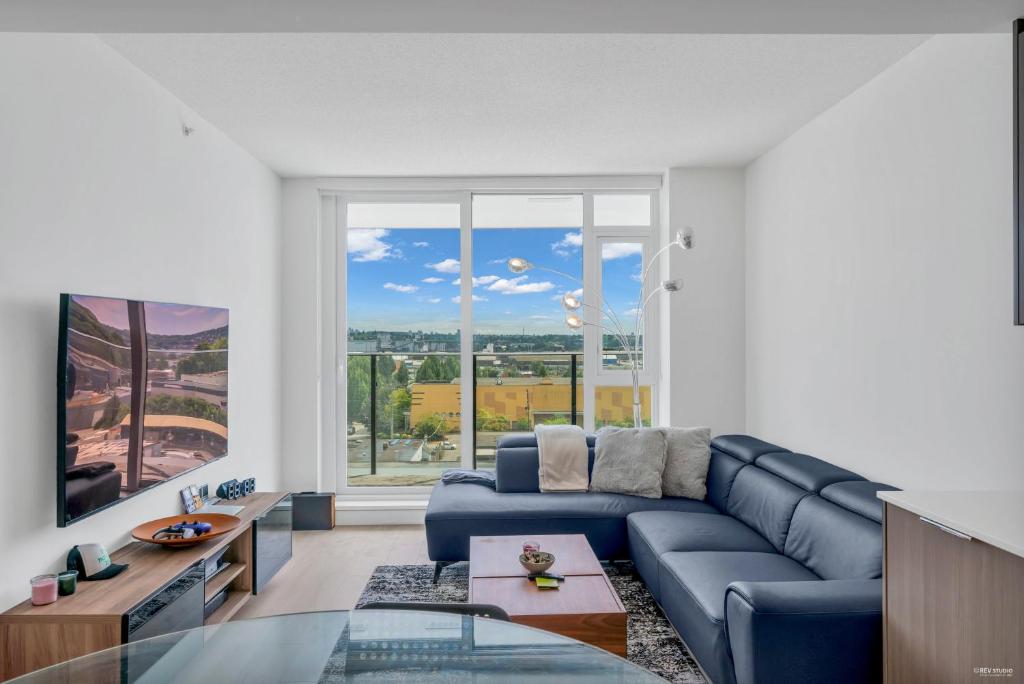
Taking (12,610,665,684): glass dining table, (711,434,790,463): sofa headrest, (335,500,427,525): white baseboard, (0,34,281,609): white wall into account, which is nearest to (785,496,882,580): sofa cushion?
(711,434,790,463): sofa headrest

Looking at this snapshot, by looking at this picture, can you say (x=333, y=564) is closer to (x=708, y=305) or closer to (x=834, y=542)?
(x=834, y=542)

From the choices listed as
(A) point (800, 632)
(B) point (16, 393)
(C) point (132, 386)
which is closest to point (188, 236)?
(C) point (132, 386)

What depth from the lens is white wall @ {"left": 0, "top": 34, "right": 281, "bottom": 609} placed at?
2.15 metres

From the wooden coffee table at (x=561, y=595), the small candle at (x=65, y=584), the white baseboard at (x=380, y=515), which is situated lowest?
the white baseboard at (x=380, y=515)

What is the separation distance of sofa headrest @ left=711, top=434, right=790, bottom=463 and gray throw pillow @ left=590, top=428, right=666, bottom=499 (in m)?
0.42

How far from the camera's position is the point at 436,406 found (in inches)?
200

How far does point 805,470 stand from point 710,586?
104cm

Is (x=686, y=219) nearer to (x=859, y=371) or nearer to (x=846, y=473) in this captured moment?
(x=859, y=371)

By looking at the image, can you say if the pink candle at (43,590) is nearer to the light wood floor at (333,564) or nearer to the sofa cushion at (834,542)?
the light wood floor at (333,564)

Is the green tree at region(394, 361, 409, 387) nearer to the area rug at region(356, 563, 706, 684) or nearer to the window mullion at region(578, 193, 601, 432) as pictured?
the window mullion at region(578, 193, 601, 432)

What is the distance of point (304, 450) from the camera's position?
4859mm

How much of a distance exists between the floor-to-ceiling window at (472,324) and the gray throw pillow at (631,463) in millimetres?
884

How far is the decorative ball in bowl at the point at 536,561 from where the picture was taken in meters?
2.71

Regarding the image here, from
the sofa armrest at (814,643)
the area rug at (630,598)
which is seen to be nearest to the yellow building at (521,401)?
the area rug at (630,598)
